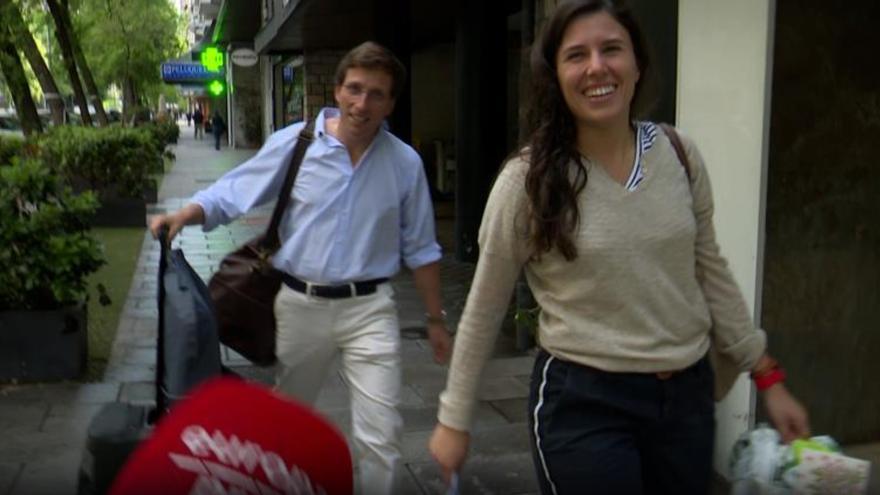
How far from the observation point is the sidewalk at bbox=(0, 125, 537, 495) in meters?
4.32

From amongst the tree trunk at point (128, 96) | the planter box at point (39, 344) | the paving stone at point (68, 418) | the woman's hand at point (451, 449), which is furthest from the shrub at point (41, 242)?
the tree trunk at point (128, 96)

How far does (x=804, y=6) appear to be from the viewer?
13.3 ft

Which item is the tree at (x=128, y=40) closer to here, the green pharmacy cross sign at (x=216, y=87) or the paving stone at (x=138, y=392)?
the green pharmacy cross sign at (x=216, y=87)

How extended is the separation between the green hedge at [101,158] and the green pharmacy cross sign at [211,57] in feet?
80.2

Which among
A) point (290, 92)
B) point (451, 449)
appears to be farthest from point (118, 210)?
point (290, 92)

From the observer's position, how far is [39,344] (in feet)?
18.7

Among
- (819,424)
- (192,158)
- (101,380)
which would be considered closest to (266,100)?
(192,158)

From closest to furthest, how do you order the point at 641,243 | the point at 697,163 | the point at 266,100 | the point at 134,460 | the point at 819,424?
the point at 134,460 < the point at 641,243 < the point at 697,163 < the point at 819,424 < the point at 266,100

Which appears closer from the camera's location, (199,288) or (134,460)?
(134,460)

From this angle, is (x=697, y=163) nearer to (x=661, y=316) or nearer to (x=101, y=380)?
(x=661, y=316)

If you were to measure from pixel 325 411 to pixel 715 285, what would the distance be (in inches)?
134

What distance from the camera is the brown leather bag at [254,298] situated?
11.5 feet

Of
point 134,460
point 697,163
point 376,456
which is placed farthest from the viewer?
point 376,456

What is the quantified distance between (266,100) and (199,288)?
30012mm
